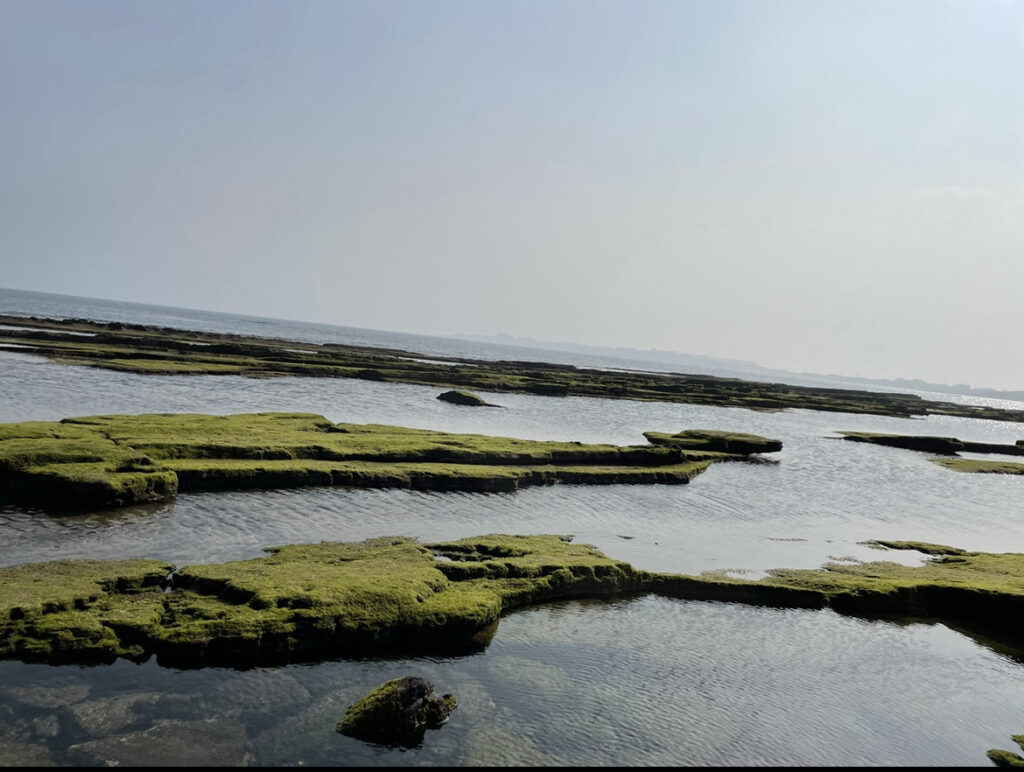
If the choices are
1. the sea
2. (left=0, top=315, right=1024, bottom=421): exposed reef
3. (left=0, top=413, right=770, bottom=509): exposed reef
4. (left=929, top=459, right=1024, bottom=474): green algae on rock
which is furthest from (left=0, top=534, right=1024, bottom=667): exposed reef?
(left=0, top=315, right=1024, bottom=421): exposed reef

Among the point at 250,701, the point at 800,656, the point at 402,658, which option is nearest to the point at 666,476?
the point at 800,656

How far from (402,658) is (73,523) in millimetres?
14385

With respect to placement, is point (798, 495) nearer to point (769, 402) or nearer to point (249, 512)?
point (249, 512)

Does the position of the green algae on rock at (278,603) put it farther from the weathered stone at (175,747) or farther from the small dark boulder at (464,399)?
the small dark boulder at (464,399)

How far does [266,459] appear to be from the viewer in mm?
37938

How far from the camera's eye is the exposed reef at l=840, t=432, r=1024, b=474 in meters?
74.6

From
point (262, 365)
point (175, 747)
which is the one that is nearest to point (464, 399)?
point (262, 365)

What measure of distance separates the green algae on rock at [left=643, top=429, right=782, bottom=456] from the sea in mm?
18770

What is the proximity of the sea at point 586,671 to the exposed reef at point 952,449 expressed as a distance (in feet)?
113

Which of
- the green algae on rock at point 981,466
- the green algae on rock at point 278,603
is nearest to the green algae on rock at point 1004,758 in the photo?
the green algae on rock at point 278,603

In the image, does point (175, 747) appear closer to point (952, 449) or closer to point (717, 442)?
point (717, 442)

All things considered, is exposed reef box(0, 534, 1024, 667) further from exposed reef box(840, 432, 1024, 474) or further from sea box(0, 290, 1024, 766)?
exposed reef box(840, 432, 1024, 474)

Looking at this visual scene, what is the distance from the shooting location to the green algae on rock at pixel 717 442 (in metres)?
64.1

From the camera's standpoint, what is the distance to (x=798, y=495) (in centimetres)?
4950
